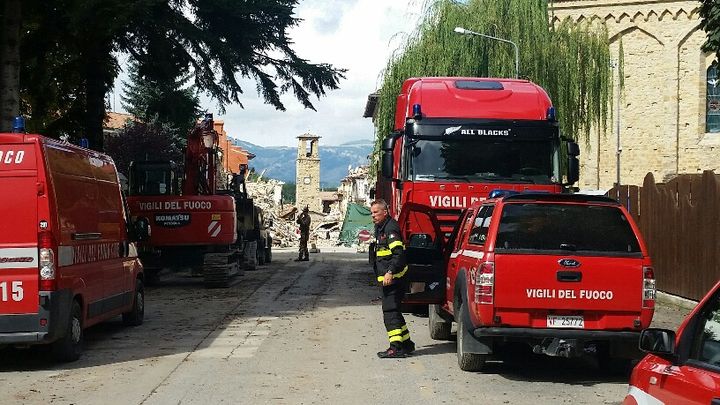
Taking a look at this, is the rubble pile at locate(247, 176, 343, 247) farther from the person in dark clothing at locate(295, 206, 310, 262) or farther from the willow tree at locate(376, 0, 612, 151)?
the willow tree at locate(376, 0, 612, 151)

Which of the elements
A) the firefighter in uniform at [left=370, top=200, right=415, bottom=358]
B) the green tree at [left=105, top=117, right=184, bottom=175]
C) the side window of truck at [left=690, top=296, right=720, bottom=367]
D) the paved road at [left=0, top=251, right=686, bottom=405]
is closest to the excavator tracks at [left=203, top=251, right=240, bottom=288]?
the paved road at [left=0, top=251, right=686, bottom=405]

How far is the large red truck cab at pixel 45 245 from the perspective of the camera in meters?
10.2

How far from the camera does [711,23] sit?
38.2ft

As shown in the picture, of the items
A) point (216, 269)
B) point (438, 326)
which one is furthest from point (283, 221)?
point (438, 326)

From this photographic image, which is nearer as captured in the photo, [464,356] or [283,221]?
[464,356]

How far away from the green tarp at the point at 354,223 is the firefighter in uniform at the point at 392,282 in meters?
42.9

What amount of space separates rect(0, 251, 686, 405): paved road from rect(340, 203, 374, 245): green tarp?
38.5 m

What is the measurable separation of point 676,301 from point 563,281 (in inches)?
340

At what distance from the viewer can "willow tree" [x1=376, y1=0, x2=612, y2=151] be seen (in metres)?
31.2

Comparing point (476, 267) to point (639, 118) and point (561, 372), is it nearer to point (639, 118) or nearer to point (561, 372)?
point (561, 372)

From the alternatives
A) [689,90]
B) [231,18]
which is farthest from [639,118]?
[231,18]

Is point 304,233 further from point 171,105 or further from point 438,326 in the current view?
point 438,326

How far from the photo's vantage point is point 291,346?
478 inches

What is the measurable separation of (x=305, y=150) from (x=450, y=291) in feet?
301
